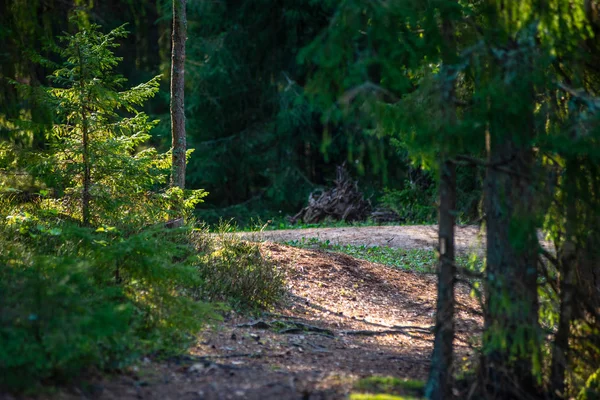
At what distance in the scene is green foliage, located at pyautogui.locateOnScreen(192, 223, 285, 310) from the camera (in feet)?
23.2

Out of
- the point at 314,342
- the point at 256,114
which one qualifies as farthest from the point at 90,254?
the point at 256,114

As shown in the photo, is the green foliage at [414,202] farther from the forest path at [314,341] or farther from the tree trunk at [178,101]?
the tree trunk at [178,101]

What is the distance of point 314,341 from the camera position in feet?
21.0

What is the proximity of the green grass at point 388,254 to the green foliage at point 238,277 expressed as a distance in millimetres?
2667

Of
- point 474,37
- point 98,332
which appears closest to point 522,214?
point 474,37

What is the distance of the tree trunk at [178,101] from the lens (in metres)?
8.93

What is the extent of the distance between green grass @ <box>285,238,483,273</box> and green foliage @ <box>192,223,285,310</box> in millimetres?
2667

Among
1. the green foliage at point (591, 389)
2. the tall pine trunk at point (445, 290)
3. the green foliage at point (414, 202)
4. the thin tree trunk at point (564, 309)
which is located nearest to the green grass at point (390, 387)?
the tall pine trunk at point (445, 290)

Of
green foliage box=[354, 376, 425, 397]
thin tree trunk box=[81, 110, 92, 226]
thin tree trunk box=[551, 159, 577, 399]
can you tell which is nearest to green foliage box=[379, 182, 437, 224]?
thin tree trunk box=[81, 110, 92, 226]

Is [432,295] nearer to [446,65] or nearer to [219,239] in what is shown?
[219,239]

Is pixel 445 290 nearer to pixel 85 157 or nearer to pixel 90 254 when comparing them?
pixel 90 254

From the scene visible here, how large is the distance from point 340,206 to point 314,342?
32.1ft

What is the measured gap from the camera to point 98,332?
3.94 m

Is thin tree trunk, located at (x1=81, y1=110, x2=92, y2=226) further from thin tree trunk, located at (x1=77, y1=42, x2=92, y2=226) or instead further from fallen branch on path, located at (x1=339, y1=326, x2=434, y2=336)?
fallen branch on path, located at (x1=339, y1=326, x2=434, y2=336)
